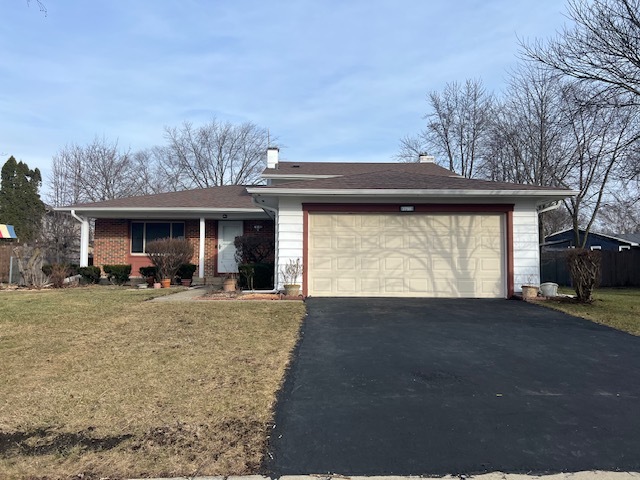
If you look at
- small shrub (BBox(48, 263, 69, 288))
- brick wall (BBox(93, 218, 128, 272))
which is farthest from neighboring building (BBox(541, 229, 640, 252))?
small shrub (BBox(48, 263, 69, 288))

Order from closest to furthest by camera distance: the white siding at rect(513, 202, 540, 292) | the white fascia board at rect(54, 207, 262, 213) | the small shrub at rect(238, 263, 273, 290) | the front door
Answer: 1. the white siding at rect(513, 202, 540, 292)
2. the small shrub at rect(238, 263, 273, 290)
3. the white fascia board at rect(54, 207, 262, 213)
4. the front door

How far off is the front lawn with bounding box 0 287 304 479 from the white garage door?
3404mm

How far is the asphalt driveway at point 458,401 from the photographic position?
9.80 ft

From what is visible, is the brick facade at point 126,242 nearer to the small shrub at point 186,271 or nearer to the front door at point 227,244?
the front door at point 227,244

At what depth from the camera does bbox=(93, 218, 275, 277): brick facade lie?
16.2 metres

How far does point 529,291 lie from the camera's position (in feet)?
34.6

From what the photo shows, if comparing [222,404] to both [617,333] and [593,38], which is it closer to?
[617,333]

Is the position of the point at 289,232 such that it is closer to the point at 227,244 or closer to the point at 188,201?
the point at 227,244

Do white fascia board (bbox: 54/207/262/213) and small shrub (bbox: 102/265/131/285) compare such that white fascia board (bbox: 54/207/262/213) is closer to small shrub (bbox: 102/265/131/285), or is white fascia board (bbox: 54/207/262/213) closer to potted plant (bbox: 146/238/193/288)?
potted plant (bbox: 146/238/193/288)

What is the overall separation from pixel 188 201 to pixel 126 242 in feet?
9.31

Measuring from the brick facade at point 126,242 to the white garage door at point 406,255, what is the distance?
17.9ft

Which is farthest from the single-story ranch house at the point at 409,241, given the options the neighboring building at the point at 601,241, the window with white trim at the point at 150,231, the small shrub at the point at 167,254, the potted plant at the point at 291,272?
the neighboring building at the point at 601,241

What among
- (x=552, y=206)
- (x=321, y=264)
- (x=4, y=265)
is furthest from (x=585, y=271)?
(x=4, y=265)

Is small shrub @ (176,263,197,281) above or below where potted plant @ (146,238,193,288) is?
below
